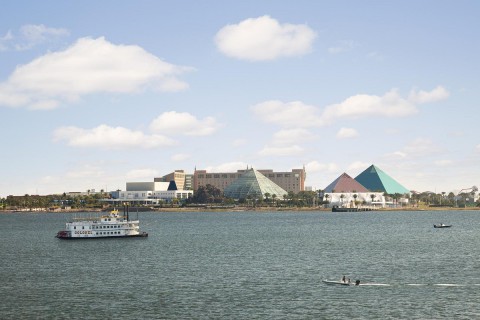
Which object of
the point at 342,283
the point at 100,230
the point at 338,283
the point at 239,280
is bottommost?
the point at 239,280

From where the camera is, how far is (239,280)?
89.2 metres

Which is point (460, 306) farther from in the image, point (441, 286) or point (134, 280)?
point (134, 280)

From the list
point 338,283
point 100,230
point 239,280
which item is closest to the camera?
point 338,283

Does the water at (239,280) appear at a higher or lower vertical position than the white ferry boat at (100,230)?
lower

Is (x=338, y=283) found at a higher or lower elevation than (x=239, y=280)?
higher

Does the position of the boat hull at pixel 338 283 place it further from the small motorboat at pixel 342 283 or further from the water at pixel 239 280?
→ the water at pixel 239 280

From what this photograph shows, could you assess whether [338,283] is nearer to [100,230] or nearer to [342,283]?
[342,283]

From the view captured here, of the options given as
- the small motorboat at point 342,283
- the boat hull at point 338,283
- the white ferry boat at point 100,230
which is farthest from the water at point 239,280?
the white ferry boat at point 100,230

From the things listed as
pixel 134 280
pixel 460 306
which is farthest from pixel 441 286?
pixel 134 280

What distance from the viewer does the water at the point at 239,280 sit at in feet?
225

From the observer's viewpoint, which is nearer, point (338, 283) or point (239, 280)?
point (338, 283)

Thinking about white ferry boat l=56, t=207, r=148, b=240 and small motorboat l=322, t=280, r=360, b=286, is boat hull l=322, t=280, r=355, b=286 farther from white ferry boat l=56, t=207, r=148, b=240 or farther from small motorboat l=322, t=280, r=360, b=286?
white ferry boat l=56, t=207, r=148, b=240

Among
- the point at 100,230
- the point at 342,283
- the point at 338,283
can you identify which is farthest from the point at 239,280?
the point at 100,230

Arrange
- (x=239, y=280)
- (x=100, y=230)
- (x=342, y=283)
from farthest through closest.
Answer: (x=100, y=230), (x=239, y=280), (x=342, y=283)
